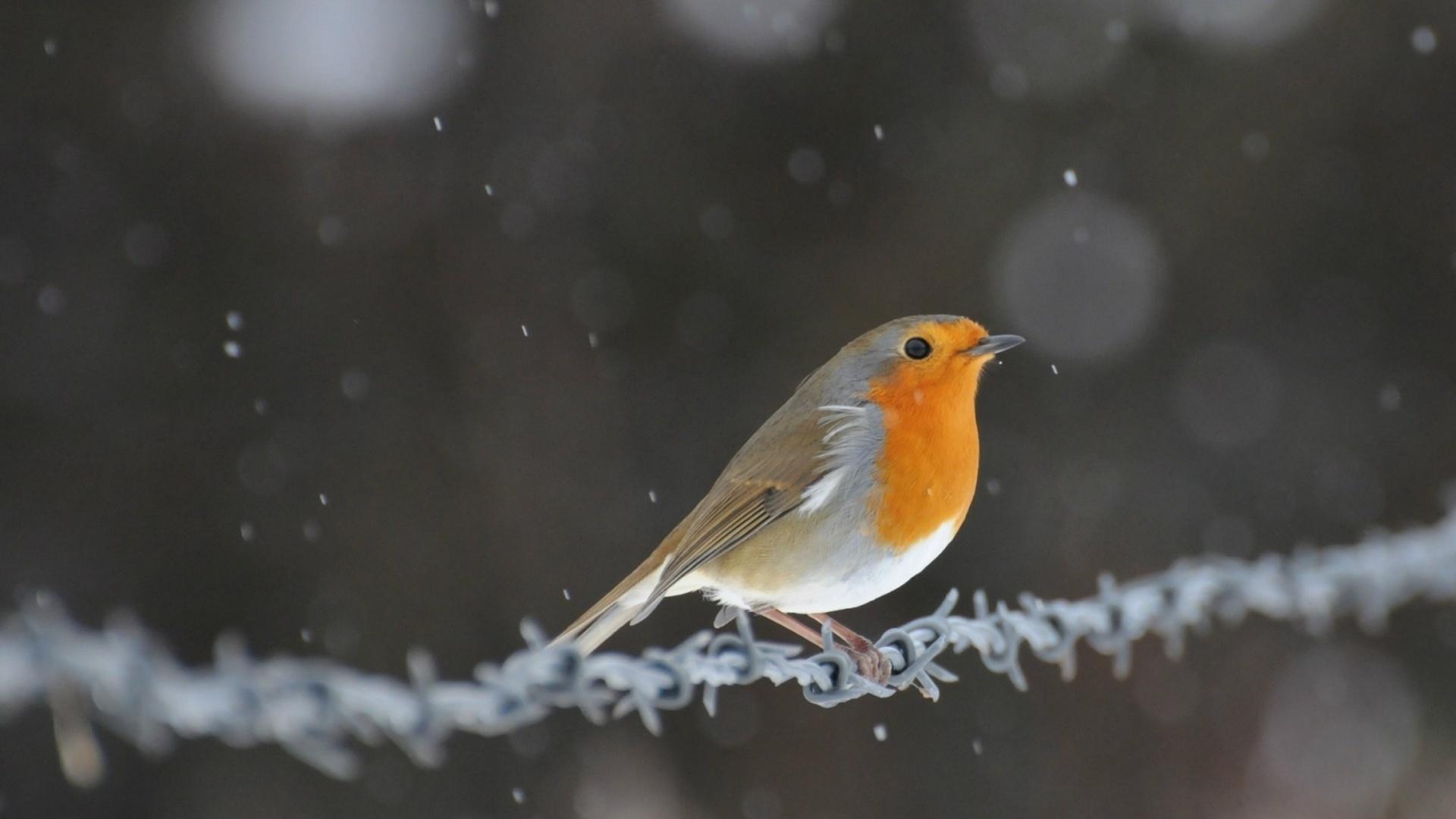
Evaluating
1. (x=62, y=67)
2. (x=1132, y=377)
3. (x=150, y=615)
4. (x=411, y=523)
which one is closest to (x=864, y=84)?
(x=1132, y=377)

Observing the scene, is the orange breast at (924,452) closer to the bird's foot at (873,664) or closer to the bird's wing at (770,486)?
the bird's wing at (770,486)

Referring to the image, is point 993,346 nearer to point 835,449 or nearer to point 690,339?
point 835,449

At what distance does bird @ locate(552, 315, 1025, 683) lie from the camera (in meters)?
2.68

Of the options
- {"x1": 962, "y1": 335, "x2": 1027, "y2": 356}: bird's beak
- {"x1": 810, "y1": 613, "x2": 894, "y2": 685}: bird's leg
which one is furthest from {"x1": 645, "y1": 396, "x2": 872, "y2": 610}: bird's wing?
{"x1": 810, "y1": 613, "x2": 894, "y2": 685}: bird's leg

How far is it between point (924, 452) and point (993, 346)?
309 millimetres

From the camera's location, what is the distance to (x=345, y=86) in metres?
5.71

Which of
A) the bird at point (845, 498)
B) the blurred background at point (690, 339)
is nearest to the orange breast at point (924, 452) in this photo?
the bird at point (845, 498)

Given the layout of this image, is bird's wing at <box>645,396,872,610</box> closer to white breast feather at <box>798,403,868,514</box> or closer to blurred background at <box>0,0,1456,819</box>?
white breast feather at <box>798,403,868,514</box>

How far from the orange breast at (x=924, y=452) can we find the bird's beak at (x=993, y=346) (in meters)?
0.04

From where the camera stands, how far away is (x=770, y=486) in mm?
2873

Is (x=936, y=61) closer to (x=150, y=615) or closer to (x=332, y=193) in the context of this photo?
(x=332, y=193)

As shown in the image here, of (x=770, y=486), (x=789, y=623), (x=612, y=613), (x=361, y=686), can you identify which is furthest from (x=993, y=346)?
(x=361, y=686)

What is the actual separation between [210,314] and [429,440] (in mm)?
1037

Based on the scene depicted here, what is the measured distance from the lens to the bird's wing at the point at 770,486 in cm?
279
